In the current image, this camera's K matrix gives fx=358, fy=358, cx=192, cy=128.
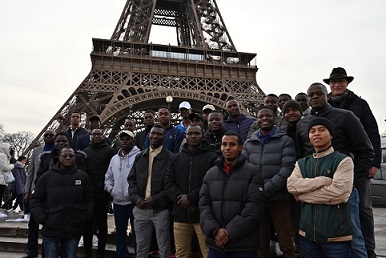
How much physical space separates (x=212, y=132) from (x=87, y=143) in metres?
2.62

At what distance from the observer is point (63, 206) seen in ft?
15.2

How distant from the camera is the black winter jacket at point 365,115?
4091 millimetres

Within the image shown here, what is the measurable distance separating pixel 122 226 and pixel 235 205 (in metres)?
2.18

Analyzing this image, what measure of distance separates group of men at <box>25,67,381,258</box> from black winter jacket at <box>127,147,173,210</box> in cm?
1

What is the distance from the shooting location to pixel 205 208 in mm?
3568

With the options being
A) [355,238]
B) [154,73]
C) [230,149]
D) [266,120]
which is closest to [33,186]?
[230,149]

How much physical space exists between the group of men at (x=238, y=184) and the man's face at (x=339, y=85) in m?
0.01

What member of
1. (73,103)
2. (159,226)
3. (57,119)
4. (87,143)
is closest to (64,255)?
(159,226)

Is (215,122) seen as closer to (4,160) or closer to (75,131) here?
(75,131)

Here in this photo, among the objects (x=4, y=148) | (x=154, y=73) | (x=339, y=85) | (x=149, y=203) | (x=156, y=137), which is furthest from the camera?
(x=154, y=73)

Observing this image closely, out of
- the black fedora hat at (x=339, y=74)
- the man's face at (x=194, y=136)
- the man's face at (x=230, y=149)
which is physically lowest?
the man's face at (x=230, y=149)

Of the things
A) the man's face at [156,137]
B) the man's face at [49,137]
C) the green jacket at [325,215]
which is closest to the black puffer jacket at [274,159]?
the green jacket at [325,215]

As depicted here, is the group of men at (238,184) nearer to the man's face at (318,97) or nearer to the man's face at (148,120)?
the man's face at (318,97)

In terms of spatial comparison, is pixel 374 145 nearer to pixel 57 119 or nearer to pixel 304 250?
pixel 304 250
